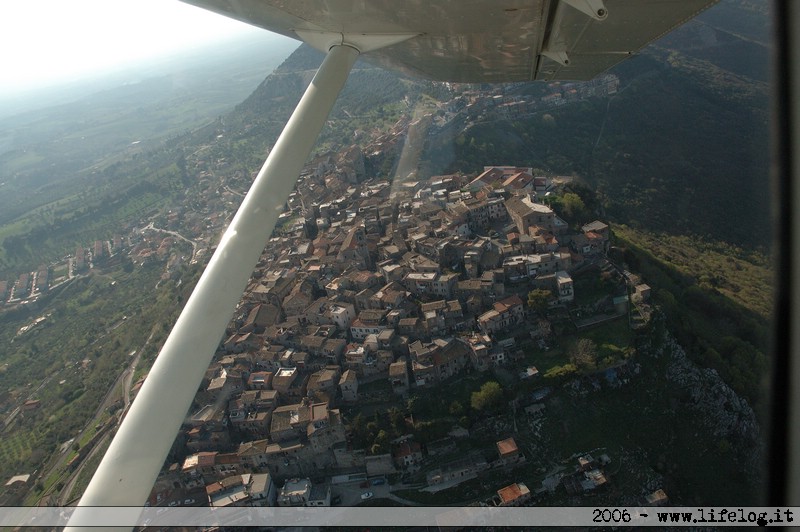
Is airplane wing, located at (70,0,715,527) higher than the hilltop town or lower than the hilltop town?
higher

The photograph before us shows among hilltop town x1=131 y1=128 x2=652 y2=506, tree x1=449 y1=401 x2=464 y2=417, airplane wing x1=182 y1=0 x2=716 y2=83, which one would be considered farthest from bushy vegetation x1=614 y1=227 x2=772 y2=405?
airplane wing x1=182 y1=0 x2=716 y2=83

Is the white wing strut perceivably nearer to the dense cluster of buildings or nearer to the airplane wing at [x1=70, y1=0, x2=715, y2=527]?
the airplane wing at [x1=70, y1=0, x2=715, y2=527]

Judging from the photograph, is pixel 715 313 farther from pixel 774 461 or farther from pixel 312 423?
pixel 774 461

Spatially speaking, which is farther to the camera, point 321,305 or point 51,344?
point 51,344

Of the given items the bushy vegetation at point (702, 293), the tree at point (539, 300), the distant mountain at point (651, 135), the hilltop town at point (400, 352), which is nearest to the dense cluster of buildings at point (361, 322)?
the hilltop town at point (400, 352)

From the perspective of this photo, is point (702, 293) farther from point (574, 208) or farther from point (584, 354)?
point (574, 208)

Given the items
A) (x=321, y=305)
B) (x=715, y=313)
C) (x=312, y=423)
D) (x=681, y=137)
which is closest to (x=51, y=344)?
(x=321, y=305)

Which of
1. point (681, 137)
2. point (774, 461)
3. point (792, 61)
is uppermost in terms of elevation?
point (792, 61)

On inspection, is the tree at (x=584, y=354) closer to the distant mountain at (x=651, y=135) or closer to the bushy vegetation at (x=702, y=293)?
the bushy vegetation at (x=702, y=293)
